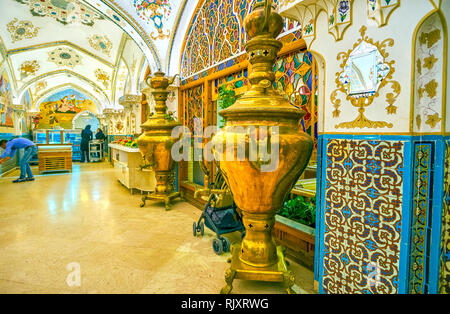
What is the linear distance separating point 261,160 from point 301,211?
3.63 feet

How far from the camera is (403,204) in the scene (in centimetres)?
145

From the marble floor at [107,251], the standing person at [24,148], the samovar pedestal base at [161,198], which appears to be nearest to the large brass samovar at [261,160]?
the marble floor at [107,251]

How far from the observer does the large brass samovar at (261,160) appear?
5.60ft

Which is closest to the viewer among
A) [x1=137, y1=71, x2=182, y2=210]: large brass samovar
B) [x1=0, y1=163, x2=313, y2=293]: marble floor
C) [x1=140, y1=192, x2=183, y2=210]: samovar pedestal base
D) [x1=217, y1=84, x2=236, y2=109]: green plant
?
[x1=0, y1=163, x2=313, y2=293]: marble floor

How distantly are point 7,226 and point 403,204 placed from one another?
4.57 m

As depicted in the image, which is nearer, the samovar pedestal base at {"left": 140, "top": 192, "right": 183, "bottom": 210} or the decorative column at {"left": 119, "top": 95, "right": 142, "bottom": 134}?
the samovar pedestal base at {"left": 140, "top": 192, "right": 183, "bottom": 210}

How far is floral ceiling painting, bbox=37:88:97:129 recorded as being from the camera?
1501 cm

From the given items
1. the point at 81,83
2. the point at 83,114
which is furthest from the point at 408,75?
the point at 83,114

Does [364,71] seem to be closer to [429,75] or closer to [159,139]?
[429,75]

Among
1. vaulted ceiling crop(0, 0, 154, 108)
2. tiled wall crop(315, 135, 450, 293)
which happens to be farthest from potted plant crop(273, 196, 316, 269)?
A: vaulted ceiling crop(0, 0, 154, 108)

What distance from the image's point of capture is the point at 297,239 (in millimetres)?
2613

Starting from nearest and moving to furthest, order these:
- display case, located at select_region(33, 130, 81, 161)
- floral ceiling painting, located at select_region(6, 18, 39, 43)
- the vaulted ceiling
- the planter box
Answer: the planter box
the vaulted ceiling
floral ceiling painting, located at select_region(6, 18, 39, 43)
display case, located at select_region(33, 130, 81, 161)

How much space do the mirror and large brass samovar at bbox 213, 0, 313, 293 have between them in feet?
1.20

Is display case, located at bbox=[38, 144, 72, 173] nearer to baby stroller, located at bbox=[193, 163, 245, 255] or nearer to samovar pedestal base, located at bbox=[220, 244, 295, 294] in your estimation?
baby stroller, located at bbox=[193, 163, 245, 255]
